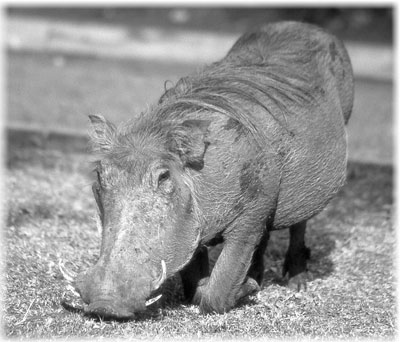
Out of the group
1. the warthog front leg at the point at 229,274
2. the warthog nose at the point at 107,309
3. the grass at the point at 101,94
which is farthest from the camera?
the grass at the point at 101,94

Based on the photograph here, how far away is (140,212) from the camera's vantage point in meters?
4.15

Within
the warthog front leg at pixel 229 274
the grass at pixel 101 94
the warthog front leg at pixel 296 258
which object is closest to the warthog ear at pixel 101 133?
the warthog front leg at pixel 229 274

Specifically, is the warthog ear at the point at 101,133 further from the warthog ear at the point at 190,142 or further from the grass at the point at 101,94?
the grass at the point at 101,94

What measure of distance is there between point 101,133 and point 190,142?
524 millimetres

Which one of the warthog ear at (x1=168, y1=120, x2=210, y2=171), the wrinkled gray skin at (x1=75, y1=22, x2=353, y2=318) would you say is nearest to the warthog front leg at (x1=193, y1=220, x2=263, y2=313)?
→ the wrinkled gray skin at (x1=75, y1=22, x2=353, y2=318)

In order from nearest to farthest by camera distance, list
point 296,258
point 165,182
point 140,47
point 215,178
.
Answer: point 165,182 → point 215,178 → point 296,258 → point 140,47

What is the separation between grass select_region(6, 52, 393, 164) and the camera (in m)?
10.9

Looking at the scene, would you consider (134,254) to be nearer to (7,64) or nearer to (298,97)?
(298,97)

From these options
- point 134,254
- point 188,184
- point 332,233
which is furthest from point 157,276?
point 332,233

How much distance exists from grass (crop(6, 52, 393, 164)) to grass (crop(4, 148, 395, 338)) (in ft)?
9.26

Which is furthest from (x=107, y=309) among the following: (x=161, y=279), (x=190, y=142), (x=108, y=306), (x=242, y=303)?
(x=242, y=303)

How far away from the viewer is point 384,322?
479 cm

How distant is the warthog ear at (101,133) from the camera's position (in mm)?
4445

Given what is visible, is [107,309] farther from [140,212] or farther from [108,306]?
[140,212]
